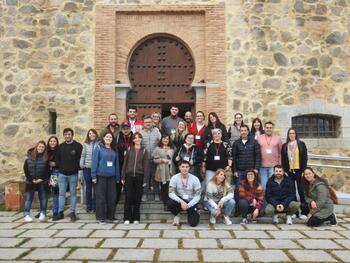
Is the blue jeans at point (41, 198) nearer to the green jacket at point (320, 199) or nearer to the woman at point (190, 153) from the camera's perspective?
the woman at point (190, 153)

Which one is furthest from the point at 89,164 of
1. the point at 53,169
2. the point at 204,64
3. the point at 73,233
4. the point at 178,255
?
the point at 204,64

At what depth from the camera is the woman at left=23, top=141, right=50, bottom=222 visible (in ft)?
24.2

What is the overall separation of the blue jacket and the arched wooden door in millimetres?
3085

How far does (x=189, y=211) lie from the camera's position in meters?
6.77

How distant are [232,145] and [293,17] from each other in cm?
430

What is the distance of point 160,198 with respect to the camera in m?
7.80

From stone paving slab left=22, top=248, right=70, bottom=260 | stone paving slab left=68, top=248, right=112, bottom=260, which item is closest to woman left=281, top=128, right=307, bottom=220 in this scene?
stone paving slab left=68, top=248, right=112, bottom=260

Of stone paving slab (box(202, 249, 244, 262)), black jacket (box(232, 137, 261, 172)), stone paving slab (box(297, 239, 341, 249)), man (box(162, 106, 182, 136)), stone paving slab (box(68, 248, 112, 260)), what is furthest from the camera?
man (box(162, 106, 182, 136))

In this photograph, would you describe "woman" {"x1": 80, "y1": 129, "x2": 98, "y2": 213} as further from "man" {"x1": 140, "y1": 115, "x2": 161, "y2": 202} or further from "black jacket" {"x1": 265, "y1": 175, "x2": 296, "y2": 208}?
"black jacket" {"x1": 265, "y1": 175, "x2": 296, "y2": 208}

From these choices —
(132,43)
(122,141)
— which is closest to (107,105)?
(132,43)

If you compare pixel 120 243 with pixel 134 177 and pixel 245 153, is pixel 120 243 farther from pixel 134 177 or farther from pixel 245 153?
pixel 245 153

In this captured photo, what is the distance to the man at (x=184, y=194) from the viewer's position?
265 inches

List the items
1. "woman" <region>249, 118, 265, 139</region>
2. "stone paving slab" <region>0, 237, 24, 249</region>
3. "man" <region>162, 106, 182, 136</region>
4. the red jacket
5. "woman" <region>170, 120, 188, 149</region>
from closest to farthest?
"stone paving slab" <region>0, 237, 24, 249</region>
"woman" <region>170, 120, 188, 149</region>
the red jacket
"woman" <region>249, 118, 265, 139</region>
"man" <region>162, 106, 182, 136</region>

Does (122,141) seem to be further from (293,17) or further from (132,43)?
(293,17)
